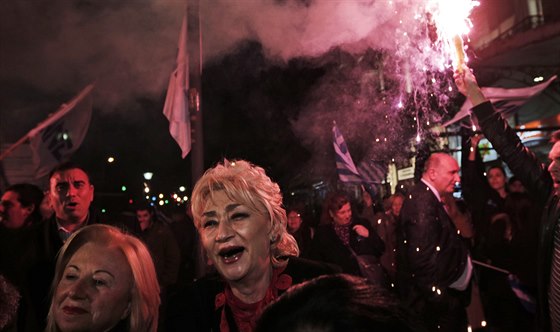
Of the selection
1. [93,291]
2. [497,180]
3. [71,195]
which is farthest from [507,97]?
[93,291]

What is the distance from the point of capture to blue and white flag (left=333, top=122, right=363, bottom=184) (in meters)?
7.34

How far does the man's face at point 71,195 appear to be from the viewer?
390cm

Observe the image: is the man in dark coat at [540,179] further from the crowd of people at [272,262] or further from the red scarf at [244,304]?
the red scarf at [244,304]

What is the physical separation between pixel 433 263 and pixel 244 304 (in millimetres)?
2419

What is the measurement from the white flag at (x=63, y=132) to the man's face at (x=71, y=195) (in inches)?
218

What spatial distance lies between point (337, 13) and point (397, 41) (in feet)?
2.72

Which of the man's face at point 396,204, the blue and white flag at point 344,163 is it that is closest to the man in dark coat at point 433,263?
the man's face at point 396,204

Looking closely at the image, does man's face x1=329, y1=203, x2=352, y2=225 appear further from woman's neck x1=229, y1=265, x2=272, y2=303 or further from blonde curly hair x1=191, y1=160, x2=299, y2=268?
woman's neck x1=229, y1=265, x2=272, y2=303

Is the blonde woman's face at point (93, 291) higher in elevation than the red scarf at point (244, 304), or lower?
higher

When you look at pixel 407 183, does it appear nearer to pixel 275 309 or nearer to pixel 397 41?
pixel 397 41

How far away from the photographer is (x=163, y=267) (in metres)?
6.81

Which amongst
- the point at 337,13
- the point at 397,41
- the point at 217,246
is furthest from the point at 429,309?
the point at 337,13

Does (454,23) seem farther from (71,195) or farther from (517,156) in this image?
(71,195)

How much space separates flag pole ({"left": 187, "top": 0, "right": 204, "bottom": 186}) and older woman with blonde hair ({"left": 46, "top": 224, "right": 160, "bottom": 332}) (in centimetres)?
327
